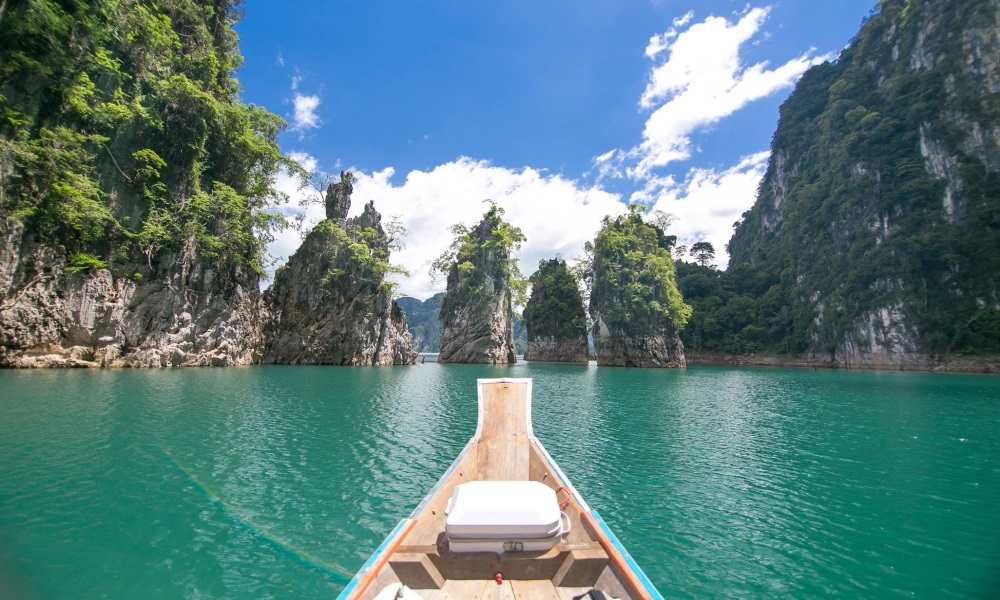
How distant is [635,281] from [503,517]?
6300cm

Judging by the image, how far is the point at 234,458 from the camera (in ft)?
35.0

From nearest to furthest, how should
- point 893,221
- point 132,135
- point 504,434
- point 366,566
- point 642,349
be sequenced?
point 366,566, point 504,434, point 132,135, point 893,221, point 642,349

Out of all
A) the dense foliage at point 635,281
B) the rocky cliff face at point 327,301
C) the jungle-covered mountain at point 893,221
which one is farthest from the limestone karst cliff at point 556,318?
the rocky cliff face at point 327,301

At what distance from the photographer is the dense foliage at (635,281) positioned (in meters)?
63.2

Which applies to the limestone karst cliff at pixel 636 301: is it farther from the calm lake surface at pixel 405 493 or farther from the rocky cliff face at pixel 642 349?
the calm lake surface at pixel 405 493

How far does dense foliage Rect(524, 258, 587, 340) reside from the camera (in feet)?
270

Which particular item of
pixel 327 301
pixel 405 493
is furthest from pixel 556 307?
pixel 405 493

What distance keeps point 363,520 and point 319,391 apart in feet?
62.2

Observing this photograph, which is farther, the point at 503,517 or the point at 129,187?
the point at 129,187

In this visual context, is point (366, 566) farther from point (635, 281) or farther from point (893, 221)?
point (893, 221)

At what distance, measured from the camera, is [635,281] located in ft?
208

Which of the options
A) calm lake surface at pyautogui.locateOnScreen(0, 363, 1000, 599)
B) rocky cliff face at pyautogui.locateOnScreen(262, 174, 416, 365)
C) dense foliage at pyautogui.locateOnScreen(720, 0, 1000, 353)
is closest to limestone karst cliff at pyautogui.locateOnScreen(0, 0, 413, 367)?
rocky cliff face at pyautogui.locateOnScreen(262, 174, 416, 365)

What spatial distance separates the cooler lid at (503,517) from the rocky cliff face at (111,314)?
34.4 m

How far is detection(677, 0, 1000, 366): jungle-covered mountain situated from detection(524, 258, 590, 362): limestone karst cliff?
2155cm
